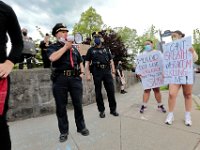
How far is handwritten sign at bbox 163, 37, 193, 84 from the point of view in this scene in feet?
16.0

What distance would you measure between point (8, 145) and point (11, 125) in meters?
3.62

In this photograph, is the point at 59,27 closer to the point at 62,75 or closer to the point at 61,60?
the point at 61,60

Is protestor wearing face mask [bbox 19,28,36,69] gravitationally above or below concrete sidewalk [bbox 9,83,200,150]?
above

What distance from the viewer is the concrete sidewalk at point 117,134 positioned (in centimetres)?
383

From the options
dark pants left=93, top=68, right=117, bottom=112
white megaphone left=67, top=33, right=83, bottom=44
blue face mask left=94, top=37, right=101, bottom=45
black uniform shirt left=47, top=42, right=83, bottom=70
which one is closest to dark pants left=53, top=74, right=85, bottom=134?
black uniform shirt left=47, top=42, right=83, bottom=70

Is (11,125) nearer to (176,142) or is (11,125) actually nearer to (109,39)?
Answer: (176,142)

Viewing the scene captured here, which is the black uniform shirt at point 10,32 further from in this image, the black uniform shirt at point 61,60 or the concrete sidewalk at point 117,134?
the concrete sidewalk at point 117,134

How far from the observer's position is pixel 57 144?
13.1 feet

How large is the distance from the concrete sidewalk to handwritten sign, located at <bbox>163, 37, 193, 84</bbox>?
89cm

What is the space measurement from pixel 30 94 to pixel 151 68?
3.07 meters

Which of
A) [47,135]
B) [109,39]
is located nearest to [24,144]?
[47,135]

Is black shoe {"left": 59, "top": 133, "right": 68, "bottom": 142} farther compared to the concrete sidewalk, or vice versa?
black shoe {"left": 59, "top": 133, "right": 68, "bottom": 142}

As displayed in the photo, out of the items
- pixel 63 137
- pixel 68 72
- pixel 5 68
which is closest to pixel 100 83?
pixel 68 72

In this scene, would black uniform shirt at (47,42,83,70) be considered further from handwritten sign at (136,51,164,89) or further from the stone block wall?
handwritten sign at (136,51,164,89)
